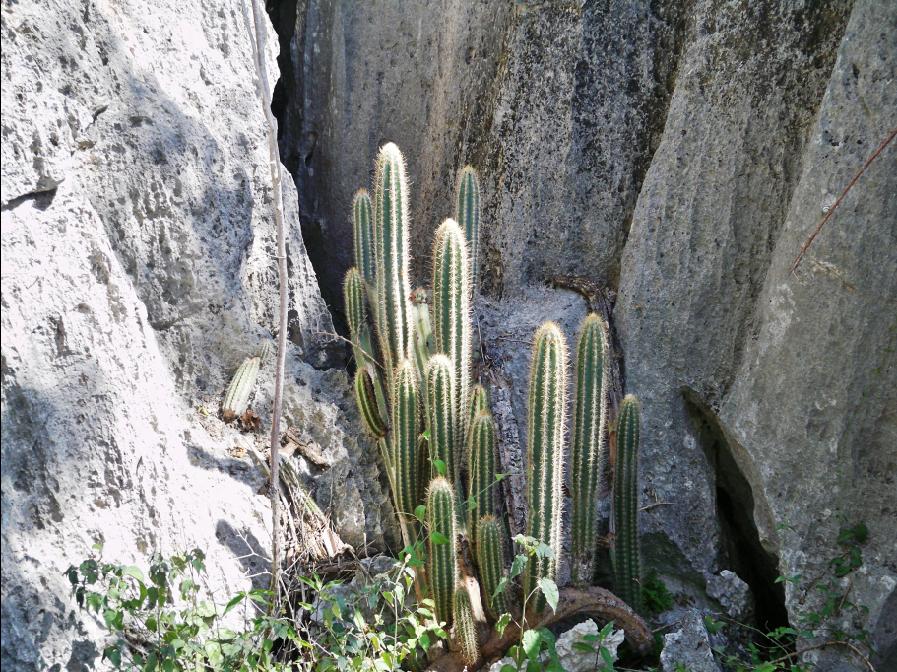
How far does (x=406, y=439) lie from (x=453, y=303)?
0.65 m

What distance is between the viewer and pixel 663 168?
4.39 meters

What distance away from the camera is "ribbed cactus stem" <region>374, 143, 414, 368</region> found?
3.92 metres

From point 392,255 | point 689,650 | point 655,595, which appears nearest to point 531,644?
point 689,650

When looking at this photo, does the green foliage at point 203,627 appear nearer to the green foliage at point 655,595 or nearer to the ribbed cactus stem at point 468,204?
the green foliage at point 655,595

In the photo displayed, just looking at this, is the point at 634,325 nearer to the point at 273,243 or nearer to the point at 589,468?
the point at 589,468

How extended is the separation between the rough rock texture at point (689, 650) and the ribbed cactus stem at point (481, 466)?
964 mm

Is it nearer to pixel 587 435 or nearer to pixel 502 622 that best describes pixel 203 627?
pixel 502 622

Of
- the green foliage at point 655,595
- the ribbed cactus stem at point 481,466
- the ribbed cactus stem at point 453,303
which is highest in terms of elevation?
the ribbed cactus stem at point 453,303

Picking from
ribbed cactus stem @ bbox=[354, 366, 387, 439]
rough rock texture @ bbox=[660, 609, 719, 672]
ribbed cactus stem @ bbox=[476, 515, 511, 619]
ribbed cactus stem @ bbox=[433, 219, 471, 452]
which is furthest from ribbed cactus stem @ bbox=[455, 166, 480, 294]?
rough rock texture @ bbox=[660, 609, 719, 672]

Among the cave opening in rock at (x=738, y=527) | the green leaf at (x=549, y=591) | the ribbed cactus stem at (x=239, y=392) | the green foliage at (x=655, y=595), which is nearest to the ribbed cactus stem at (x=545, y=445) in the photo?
the green leaf at (x=549, y=591)

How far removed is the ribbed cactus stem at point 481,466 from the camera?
368 centimetres

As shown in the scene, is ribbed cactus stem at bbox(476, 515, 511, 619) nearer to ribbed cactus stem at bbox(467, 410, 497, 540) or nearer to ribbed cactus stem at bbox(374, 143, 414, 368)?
ribbed cactus stem at bbox(467, 410, 497, 540)

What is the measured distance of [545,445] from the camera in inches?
140

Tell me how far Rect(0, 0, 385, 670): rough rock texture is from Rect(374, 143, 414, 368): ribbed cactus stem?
24.2 inches
